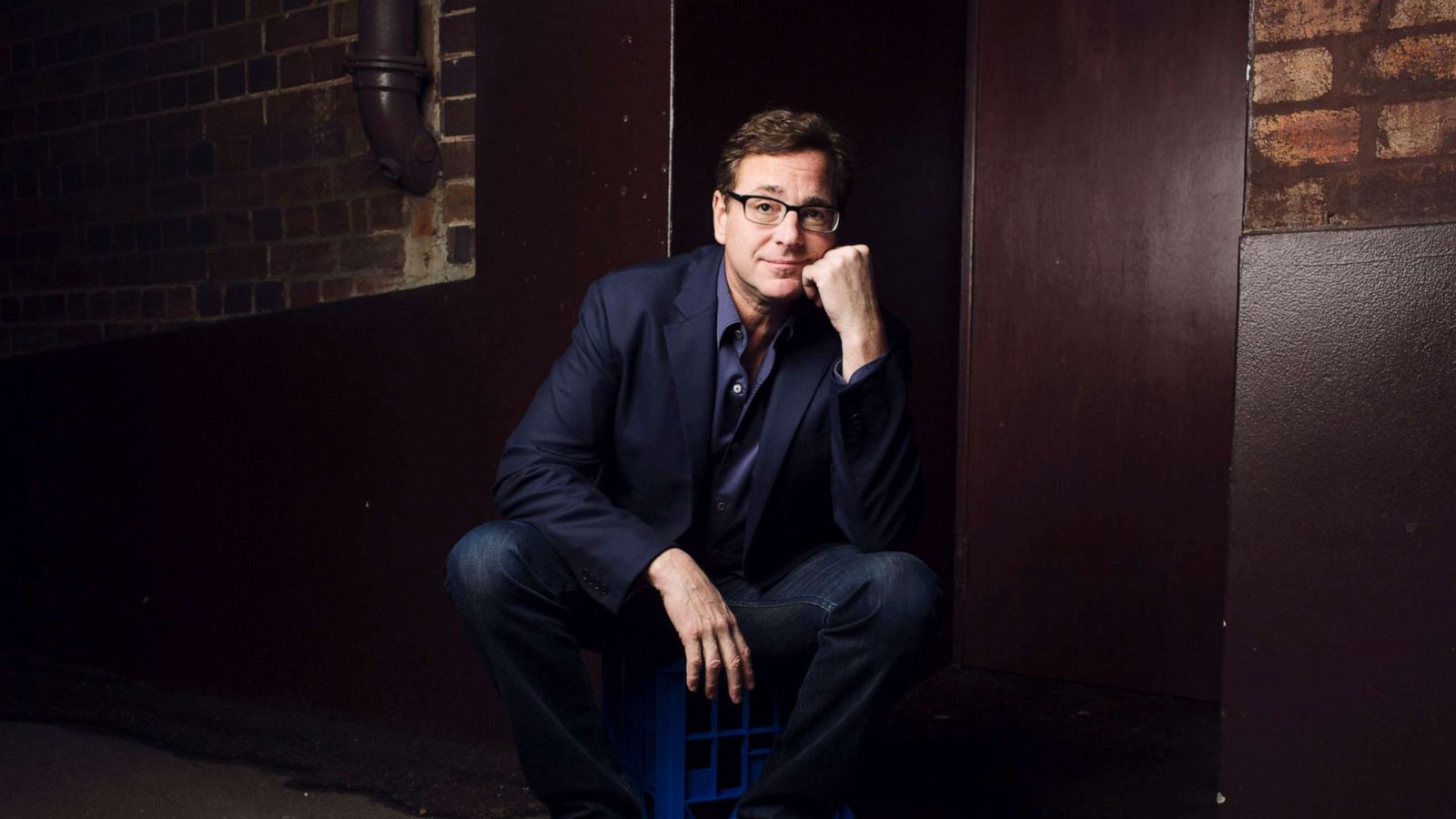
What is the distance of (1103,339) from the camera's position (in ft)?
13.0

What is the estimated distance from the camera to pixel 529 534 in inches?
95.9

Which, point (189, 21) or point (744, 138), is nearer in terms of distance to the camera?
point (744, 138)

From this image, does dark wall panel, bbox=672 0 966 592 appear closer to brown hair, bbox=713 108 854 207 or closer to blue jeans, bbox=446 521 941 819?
brown hair, bbox=713 108 854 207

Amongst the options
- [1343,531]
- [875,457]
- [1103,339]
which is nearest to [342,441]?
[875,457]

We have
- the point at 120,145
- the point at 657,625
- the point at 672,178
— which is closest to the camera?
the point at 657,625

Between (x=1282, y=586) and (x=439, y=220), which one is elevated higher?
(x=439, y=220)

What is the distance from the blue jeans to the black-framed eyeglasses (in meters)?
0.68

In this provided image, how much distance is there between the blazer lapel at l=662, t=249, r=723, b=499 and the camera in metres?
2.52

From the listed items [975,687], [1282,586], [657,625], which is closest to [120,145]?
[657,625]

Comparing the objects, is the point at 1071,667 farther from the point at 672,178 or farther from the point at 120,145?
the point at 120,145

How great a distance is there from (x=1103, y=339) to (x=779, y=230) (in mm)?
1815

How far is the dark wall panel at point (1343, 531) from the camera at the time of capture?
2410mm

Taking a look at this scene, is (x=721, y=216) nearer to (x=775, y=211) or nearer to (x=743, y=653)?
(x=775, y=211)

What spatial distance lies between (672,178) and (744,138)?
57 cm
